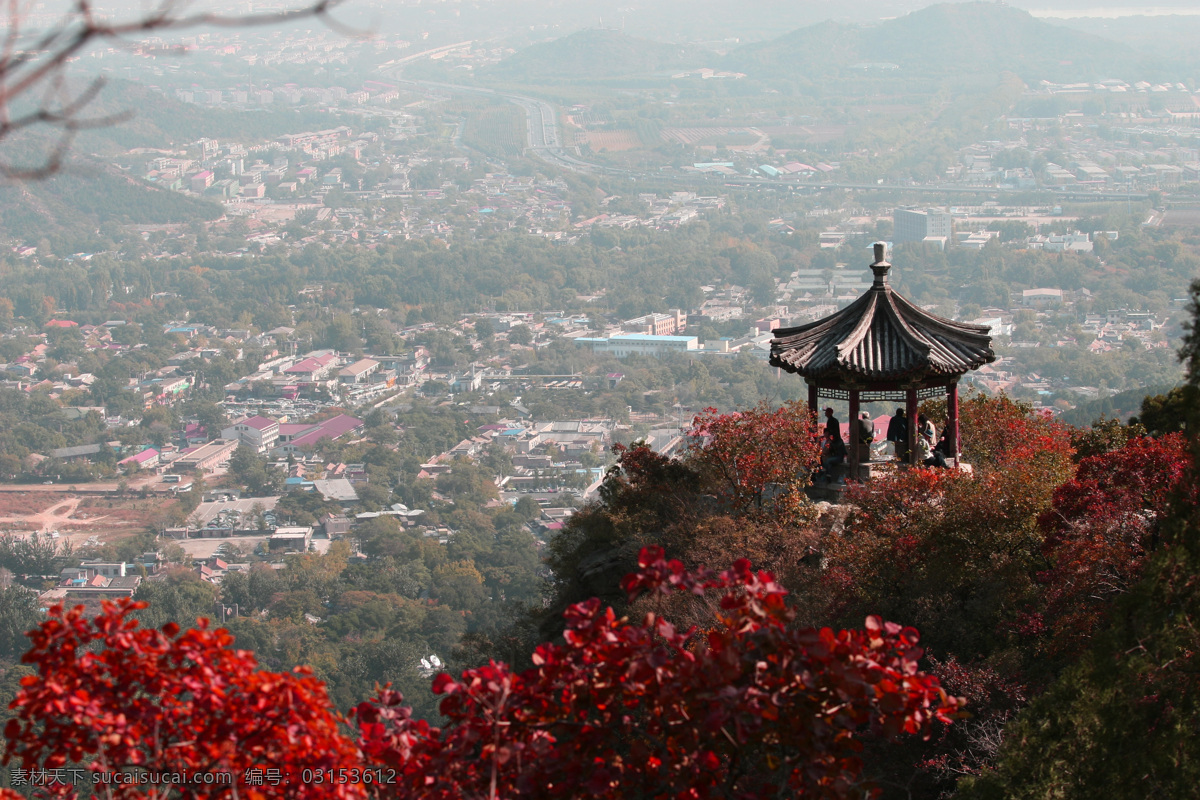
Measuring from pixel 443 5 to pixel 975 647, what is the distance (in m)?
183

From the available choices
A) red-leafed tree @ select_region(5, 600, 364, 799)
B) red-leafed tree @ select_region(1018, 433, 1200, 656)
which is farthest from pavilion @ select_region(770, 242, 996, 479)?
red-leafed tree @ select_region(5, 600, 364, 799)

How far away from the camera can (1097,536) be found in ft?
18.4

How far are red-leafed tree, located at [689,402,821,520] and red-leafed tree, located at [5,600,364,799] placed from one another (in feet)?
16.0

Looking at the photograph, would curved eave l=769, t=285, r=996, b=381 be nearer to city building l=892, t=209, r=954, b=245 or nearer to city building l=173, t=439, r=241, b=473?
city building l=173, t=439, r=241, b=473

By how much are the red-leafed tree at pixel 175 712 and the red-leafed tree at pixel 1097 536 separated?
11.4 feet

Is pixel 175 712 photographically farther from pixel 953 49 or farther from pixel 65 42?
pixel 953 49

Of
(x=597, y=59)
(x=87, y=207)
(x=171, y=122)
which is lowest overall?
(x=87, y=207)

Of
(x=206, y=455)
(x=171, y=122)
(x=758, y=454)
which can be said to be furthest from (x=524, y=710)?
(x=171, y=122)

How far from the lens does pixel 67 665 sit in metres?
2.85

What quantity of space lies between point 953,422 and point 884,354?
682mm

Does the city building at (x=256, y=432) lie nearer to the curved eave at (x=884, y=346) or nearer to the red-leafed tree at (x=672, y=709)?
the curved eave at (x=884, y=346)

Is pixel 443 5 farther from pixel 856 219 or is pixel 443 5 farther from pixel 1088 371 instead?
pixel 1088 371

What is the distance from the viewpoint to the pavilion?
7418mm

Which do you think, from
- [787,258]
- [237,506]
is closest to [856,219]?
[787,258]
